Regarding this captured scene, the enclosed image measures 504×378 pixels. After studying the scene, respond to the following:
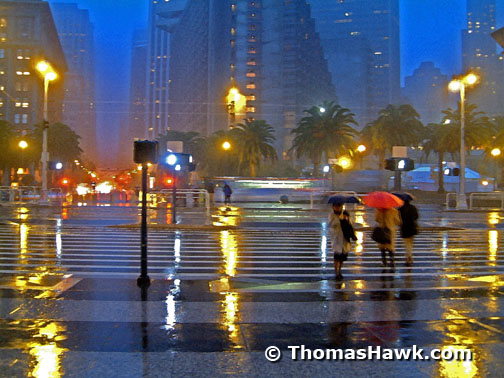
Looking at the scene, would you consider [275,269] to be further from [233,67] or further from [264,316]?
[233,67]

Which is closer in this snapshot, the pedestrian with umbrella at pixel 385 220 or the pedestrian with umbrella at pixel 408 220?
the pedestrian with umbrella at pixel 385 220

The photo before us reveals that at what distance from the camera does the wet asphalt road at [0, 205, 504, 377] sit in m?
5.49

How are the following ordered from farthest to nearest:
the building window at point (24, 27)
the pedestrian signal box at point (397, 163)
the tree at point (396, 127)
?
the building window at point (24, 27), the tree at point (396, 127), the pedestrian signal box at point (397, 163)

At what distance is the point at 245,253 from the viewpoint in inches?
565

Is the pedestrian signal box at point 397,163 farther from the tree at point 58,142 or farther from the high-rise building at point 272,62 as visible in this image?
the high-rise building at point 272,62

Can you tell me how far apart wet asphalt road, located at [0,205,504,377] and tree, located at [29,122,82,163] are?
250 ft

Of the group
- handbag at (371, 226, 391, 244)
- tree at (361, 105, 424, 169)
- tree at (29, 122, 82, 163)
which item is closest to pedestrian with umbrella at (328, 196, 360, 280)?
handbag at (371, 226, 391, 244)

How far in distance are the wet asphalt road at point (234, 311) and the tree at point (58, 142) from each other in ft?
250

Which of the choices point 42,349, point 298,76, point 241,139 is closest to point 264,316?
point 42,349

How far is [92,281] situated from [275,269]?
13.0ft

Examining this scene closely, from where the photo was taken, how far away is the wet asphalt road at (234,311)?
18.0ft
